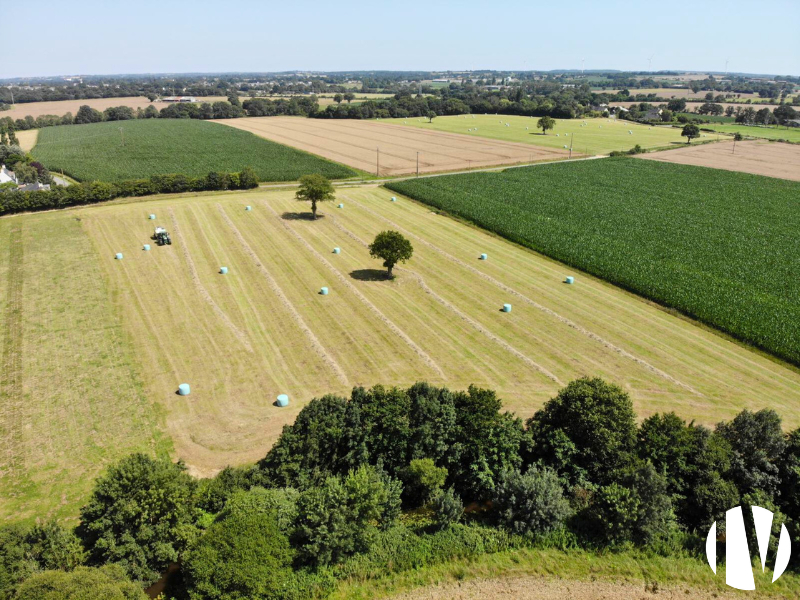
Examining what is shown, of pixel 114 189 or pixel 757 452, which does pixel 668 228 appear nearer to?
pixel 757 452

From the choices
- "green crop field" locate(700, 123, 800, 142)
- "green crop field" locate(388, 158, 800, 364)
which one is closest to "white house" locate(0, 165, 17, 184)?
"green crop field" locate(388, 158, 800, 364)

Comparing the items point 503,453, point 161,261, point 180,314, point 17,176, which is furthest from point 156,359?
point 17,176

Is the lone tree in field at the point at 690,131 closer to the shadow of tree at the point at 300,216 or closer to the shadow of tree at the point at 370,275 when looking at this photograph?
the shadow of tree at the point at 300,216

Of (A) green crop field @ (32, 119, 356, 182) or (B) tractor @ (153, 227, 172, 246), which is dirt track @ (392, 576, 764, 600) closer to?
(B) tractor @ (153, 227, 172, 246)

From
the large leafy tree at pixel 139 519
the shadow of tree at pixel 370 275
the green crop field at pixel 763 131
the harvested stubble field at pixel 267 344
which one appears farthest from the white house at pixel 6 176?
the green crop field at pixel 763 131

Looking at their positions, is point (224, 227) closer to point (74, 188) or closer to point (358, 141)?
point (74, 188)

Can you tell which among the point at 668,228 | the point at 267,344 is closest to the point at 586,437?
the point at 267,344
